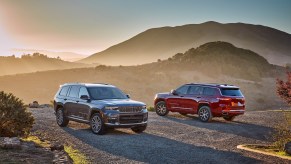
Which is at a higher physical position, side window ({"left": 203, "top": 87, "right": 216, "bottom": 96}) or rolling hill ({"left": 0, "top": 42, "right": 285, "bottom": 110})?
rolling hill ({"left": 0, "top": 42, "right": 285, "bottom": 110})

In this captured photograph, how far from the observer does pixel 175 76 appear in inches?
2650

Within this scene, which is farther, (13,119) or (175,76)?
(175,76)

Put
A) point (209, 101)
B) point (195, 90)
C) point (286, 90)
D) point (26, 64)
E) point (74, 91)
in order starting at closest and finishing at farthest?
point (286, 90)
point (74, 91)
point (209, 101)
point (195, 90)
point (26, 64)

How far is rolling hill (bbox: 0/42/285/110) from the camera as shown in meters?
58.1

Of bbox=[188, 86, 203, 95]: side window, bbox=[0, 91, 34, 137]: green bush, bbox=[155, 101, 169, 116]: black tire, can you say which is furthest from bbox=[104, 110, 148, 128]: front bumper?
bbox=[155, 101, 169, 116]: black tire

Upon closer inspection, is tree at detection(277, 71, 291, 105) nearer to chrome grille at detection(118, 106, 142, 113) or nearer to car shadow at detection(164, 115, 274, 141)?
car shadow at detection(164, 115, 274, 141)

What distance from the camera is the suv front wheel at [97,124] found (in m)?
14.1

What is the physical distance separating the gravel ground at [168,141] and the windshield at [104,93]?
1.32 metres

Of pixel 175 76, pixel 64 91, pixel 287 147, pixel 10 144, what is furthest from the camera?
pixel 175 76

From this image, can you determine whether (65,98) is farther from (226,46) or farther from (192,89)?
(226,46)

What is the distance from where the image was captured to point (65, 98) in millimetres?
16359

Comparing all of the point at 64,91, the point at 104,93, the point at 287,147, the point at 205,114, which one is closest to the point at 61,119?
the point at 64,91

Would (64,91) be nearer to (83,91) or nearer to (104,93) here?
(83,91)

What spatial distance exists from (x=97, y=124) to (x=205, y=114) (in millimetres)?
6694
